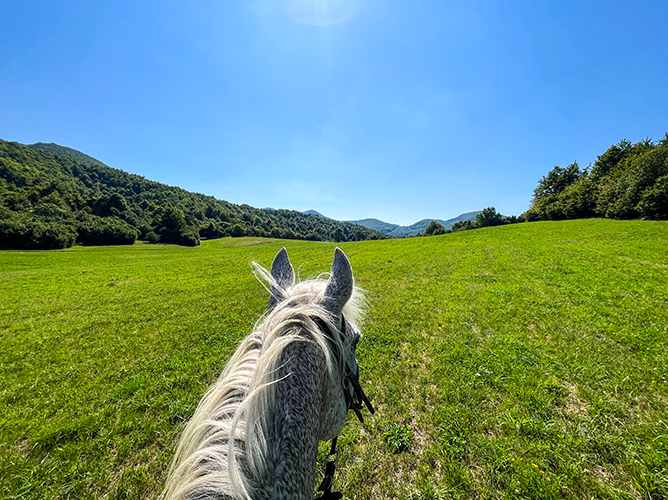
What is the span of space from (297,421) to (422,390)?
4193 millimetres

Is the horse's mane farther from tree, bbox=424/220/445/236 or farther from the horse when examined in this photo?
tree, bbox=424/220/445/236

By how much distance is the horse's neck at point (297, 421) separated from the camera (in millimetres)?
867

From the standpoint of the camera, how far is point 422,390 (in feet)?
14.0

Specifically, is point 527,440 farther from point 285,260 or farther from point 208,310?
point 208,310

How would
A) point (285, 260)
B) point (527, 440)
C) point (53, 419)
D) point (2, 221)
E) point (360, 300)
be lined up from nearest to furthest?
point (285, 260), point (360, 300), point (527, 440), point (53, 419), point (2, 221)

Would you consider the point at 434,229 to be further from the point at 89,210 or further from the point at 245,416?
the point at 89,210

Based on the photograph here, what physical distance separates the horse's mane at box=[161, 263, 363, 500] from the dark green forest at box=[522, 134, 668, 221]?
43.2 meters

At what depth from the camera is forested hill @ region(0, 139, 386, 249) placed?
3394 centimetres

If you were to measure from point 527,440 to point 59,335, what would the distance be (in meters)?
11.6

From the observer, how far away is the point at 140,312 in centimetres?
918

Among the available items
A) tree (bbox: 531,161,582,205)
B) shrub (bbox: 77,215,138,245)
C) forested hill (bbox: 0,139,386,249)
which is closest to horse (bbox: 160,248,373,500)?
forested hill (bbox: 0,139,386,249)

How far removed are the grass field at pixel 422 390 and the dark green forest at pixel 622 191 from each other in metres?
27.9

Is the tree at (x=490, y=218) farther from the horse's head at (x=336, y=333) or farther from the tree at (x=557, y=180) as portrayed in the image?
the horse's head at (x=336, y=333)

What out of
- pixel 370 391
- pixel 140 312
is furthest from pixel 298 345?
pixel 140 312
